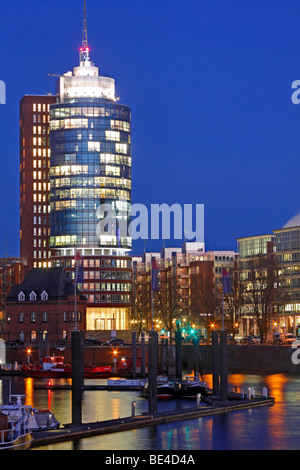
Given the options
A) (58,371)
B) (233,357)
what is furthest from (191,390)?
(233,357)

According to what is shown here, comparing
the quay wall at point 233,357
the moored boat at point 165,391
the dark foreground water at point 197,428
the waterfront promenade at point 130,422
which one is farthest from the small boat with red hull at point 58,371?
the waterfront promenade at point 130,422

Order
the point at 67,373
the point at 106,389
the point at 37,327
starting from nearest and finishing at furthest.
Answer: the point at 106,389
the point at 67,373
the point at 37,327

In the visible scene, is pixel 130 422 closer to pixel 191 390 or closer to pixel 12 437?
pixel 12 437

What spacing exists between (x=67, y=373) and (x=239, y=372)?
26894 millimetres

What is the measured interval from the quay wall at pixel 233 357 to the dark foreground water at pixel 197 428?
32613 mm

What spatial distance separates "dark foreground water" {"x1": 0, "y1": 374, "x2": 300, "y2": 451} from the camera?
61.8 meters

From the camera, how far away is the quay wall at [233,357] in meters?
138

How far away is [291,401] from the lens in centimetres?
9388

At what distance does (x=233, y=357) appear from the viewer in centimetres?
14862

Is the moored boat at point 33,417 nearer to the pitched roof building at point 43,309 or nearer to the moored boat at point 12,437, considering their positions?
the moored boat at point 12,437

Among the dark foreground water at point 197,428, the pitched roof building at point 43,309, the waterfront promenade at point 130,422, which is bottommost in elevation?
the dark foreground water at point 197,428

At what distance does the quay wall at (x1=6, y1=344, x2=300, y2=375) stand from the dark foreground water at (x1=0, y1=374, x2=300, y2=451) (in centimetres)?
3261
